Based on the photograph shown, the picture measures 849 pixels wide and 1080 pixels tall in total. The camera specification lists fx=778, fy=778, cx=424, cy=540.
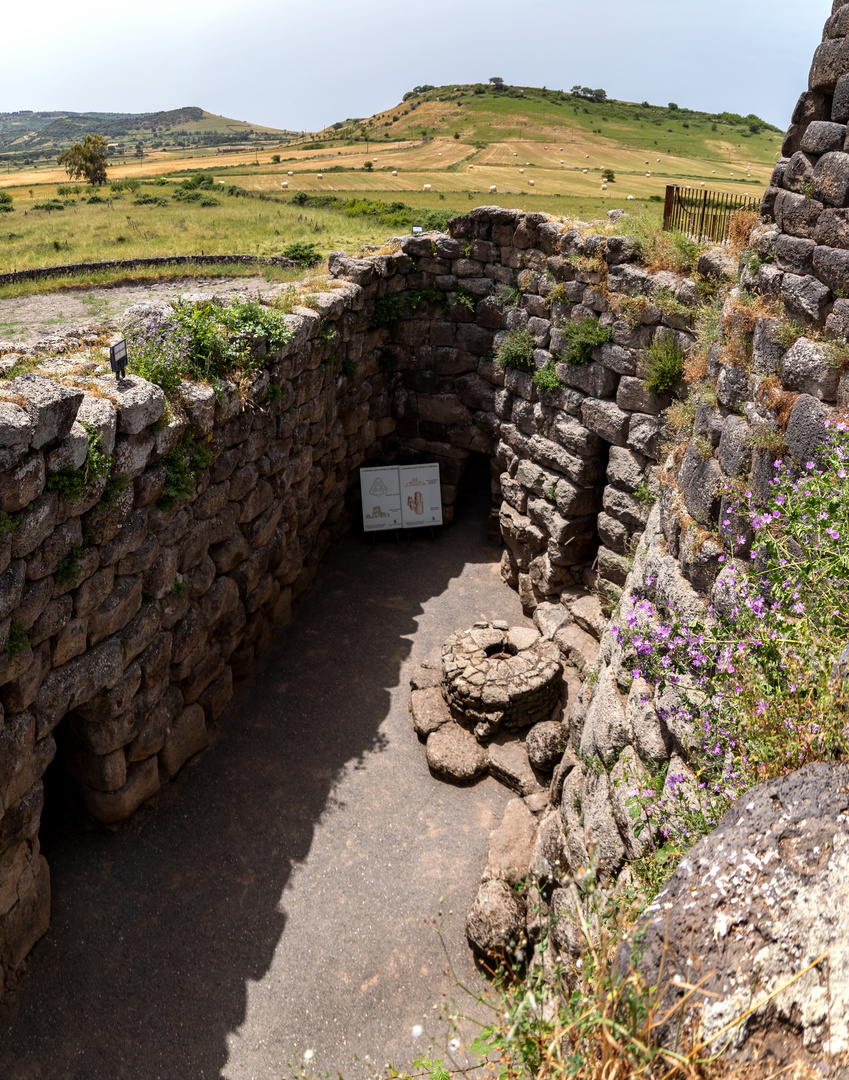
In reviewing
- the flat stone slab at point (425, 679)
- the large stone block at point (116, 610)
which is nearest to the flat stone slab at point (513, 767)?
the flat stone slab at point (425, 679)

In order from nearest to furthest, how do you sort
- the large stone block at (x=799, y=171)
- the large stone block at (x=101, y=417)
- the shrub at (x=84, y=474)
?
the large stone block at (x=799, y=171) → the shrub at (x=84, y=474) → the large stone block at (x=101, y=417)

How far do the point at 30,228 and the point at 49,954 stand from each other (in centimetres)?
2092

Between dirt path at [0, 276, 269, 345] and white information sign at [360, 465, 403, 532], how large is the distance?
3.94 metres

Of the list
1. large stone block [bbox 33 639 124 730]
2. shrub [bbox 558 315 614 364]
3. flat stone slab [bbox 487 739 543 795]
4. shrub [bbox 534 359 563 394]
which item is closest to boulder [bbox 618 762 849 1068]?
large stone block [bbox 33 639 124 730]

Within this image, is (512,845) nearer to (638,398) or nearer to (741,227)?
(638,398)

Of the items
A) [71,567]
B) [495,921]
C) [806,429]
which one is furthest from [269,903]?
[806,429]

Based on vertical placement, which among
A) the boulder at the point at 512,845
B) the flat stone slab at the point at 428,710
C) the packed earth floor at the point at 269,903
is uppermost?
the flat stone slab at the point at 428,710

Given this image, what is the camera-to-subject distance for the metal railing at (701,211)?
31.4 feet

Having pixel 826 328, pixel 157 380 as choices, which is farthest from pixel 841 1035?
pixel 157 380

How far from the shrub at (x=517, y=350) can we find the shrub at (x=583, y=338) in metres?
1.09

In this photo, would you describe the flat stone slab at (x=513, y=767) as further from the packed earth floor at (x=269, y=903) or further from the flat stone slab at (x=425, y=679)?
the flat stone slab at (x=425, y=679)

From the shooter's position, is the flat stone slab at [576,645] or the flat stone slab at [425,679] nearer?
the flat stone slab at [425,679]

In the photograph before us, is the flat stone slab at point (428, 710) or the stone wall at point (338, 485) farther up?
the stone wall at point (338, 485)

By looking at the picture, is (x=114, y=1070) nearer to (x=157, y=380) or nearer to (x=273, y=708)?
(x=273, y=708)
